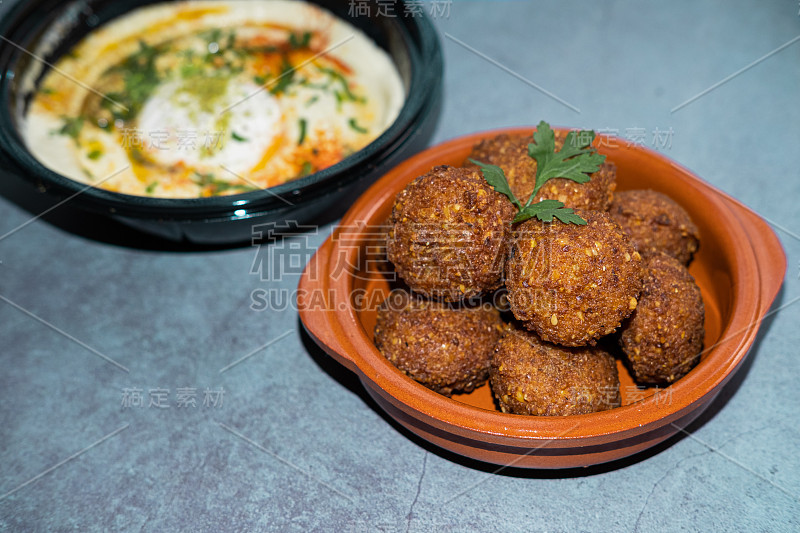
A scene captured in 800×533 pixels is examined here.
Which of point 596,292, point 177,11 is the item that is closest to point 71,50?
point 177,11

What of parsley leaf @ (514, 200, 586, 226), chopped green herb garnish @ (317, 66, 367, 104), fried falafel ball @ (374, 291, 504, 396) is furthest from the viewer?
chopped green herb garnish @ (317, 66, 367, 104)

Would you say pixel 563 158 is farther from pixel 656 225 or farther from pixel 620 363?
pixel 620 363

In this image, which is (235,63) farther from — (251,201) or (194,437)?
(194,437)

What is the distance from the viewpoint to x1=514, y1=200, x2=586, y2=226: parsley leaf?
5.27ft

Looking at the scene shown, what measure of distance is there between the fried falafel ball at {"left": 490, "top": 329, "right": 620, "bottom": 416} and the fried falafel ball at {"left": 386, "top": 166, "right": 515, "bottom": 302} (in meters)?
0.18

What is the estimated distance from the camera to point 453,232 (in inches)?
64.0

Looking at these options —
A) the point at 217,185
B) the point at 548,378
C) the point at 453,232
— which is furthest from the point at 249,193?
the point at 548,378

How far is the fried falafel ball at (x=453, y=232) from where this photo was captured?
1.63 metres

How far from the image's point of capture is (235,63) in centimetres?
318

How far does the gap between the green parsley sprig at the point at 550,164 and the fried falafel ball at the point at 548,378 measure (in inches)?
13.4

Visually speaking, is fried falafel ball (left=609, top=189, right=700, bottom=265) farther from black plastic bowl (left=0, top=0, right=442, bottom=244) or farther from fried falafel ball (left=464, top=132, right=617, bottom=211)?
black plastic bowl (left=0, top=0, right=442, bottom=244)

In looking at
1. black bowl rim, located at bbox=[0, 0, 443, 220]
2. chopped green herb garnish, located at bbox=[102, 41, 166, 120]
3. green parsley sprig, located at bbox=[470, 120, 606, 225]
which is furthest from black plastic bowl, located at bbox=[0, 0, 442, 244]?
green parsley sprig, located at bbox=[470, 120, 606, 225]

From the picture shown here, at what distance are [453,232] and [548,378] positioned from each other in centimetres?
44

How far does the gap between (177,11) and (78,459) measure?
2342 millimetres
